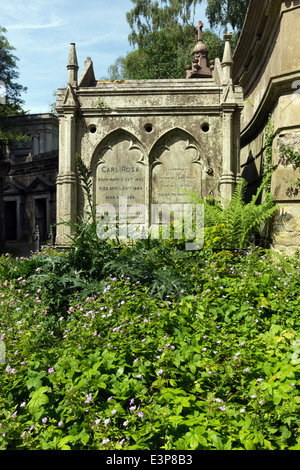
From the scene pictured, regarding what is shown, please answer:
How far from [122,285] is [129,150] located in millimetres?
5168

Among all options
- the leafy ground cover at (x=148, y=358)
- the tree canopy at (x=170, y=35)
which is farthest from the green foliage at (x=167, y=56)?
the leafy ground cover at (x=148, y=358)

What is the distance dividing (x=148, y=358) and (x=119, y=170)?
21.9 ft

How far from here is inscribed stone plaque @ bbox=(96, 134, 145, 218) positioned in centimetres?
922

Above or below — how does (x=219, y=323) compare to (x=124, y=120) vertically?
below

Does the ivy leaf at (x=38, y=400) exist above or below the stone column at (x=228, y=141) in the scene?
below

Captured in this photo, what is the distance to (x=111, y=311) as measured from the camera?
12.6 feet

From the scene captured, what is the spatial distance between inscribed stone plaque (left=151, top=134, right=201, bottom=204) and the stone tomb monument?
Result: 0.02 meters

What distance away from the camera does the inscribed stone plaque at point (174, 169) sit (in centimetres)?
915

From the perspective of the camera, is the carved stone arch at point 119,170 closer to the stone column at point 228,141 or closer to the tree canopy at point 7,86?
the stone column at point 228,141

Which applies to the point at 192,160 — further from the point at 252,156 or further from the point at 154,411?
the point at 154,411

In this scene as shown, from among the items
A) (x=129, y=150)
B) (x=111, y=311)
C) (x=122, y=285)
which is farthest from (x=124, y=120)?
(x=111, y=311)

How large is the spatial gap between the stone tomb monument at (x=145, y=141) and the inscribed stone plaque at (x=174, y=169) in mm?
24

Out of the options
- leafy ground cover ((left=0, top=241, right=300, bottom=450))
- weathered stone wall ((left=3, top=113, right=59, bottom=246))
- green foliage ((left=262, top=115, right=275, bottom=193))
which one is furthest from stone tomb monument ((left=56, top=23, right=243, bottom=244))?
weathered stone wall ((left=3, top=113, right=59, bottom=246))

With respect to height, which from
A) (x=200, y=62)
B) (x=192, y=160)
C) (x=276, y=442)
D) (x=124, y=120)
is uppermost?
(x=200, y=62)
